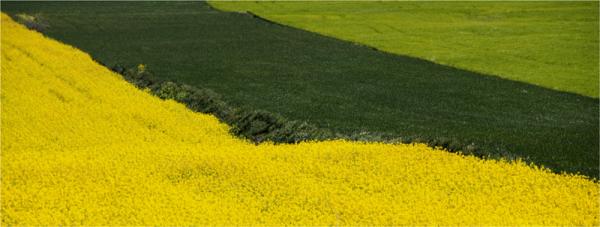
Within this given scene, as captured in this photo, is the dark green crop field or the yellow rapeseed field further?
the dark green crop field

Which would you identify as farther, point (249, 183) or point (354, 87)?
point (354, 87)

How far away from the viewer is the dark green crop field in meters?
19.9

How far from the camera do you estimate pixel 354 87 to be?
28.4 meters

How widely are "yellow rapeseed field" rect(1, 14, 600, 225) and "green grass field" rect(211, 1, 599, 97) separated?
16.0m

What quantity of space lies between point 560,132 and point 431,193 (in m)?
8.44

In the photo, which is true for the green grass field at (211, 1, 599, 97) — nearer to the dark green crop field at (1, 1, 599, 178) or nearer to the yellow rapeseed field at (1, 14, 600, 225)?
the dark green crop field at (1, 1, 599, 178)

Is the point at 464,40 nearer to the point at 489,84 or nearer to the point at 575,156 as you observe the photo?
the point at 489,84

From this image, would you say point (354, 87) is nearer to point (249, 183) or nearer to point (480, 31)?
point (249, 183)

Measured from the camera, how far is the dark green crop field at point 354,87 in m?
19.9

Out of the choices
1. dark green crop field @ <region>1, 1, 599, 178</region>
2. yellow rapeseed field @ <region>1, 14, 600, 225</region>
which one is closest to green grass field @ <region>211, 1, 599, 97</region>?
dark green crop field @ <region>1, 1, 599, 178</region>

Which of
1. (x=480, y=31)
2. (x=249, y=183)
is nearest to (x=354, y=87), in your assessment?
(x=249, y=183)

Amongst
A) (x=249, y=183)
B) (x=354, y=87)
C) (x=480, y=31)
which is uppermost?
(x=249, y=183)

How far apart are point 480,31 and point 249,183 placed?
3780 cm

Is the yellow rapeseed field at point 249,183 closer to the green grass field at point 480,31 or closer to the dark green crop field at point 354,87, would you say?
the dark green crop field at point 354,87
